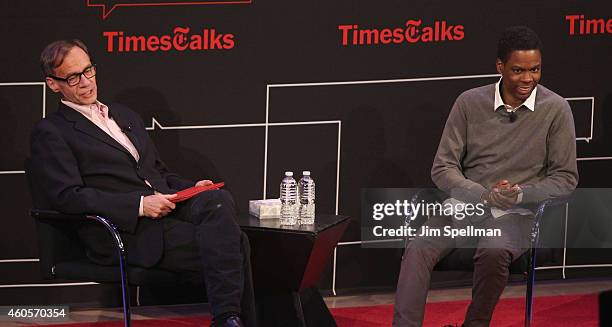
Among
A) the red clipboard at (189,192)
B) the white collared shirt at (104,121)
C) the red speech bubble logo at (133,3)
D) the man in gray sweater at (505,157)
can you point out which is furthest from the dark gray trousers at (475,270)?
the red speech bubble logo at (133,3)

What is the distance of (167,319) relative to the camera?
5.28 m

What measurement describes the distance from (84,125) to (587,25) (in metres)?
2.83

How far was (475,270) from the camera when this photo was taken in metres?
4.40

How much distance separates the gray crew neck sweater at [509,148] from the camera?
15.0 ft

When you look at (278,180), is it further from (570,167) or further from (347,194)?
(570,167)

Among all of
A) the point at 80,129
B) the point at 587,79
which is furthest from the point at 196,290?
the point at 587,79

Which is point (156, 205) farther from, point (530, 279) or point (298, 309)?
point (530, 279)

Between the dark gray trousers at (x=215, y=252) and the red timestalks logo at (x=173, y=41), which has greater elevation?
the red timestalks logo at (x=173, y=41)

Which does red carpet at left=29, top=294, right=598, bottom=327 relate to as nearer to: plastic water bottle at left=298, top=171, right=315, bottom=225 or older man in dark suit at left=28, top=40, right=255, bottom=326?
plastic water bottle at left=298, top=171, right=315, bottom=225

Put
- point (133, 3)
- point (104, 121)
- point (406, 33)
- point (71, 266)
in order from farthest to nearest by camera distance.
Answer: point (406, 33), point (133, 3), point (104, 121), point (71, 266)

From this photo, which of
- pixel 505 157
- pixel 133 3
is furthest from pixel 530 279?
pixel 133 3

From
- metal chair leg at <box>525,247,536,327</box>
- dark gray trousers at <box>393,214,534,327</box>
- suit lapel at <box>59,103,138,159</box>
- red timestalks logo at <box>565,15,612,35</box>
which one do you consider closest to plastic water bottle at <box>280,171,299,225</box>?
dark gray trousers at <box>393,214,534,327</box>

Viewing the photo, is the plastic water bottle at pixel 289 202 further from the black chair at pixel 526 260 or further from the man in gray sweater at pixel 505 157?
the black chair at pixel 526 260

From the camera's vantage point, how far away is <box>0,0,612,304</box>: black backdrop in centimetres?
514
